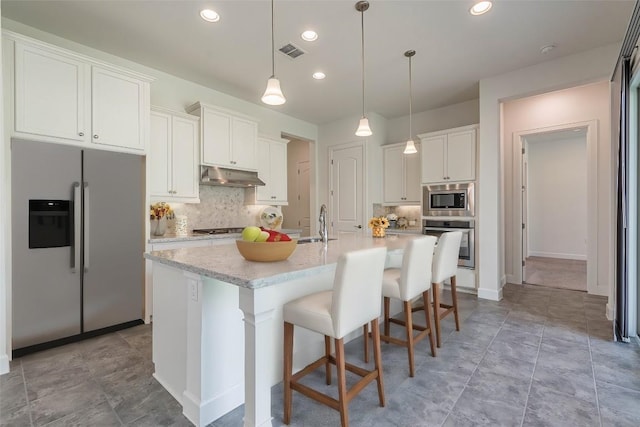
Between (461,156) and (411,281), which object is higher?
(461,156)

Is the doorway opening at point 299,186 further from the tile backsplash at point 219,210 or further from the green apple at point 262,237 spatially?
the green apple at point 262,237

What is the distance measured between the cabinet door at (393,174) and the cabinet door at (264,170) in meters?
2.11

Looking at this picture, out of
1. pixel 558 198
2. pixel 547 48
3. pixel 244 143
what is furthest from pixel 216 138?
pixel 558 198

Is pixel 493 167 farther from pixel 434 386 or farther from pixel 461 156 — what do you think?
pixel 434 386

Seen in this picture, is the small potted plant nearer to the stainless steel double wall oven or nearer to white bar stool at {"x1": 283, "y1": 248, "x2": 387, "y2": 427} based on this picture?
white bar stool at {"x1": 283, "y1": 248, "x2": 387, "y2": 427}

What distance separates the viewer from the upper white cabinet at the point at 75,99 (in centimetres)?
243

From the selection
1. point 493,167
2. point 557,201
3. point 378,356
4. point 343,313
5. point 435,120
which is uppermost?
point 435,120

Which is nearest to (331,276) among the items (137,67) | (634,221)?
(634,221)

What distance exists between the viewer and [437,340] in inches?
103

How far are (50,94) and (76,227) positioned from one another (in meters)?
1.16

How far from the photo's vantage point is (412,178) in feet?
16.9

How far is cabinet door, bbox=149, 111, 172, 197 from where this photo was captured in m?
3.46

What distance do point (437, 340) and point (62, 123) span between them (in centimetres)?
380

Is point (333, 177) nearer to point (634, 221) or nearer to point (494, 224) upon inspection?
point (494, 224)
